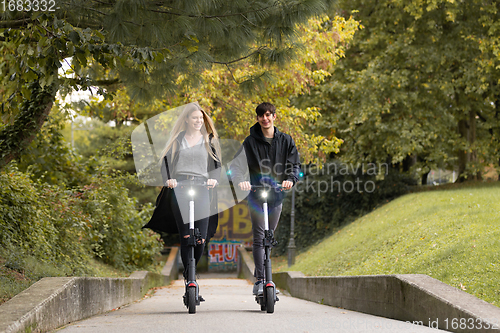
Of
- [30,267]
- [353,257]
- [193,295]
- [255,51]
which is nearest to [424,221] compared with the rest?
[353,257]

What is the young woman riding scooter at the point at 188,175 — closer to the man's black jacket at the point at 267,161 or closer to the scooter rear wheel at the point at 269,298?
the man's black jacket at the point at 267,161

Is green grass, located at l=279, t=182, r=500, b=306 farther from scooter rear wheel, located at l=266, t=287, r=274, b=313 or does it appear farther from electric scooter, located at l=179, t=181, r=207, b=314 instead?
electric scooter, located at l=179, t=181, r=207, b=314

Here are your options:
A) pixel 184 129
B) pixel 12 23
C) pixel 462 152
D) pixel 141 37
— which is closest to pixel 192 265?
pixel 184 129

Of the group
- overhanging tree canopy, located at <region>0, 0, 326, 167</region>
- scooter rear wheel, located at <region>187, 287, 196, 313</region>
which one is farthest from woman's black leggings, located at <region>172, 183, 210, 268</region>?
overhanging tree canopy, located at <region>0, 0, 326, 167</region>

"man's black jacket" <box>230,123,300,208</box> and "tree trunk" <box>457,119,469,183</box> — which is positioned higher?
"tree trunk" <box>457,119,469,183</box>

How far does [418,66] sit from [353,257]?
360 inches

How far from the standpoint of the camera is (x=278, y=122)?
1471cm

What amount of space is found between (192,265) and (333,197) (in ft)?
61.9

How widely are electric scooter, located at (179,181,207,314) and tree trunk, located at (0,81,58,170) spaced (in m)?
3.85

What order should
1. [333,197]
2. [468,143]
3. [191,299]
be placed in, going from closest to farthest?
[191,299] → [468,143] → [333,197]

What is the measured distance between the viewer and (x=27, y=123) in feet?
26.8

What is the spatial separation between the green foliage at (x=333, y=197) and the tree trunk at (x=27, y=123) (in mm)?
14803

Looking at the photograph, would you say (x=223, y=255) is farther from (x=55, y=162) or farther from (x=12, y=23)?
(x=12, y=23)

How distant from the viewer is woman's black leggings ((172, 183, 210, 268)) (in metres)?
5.34
